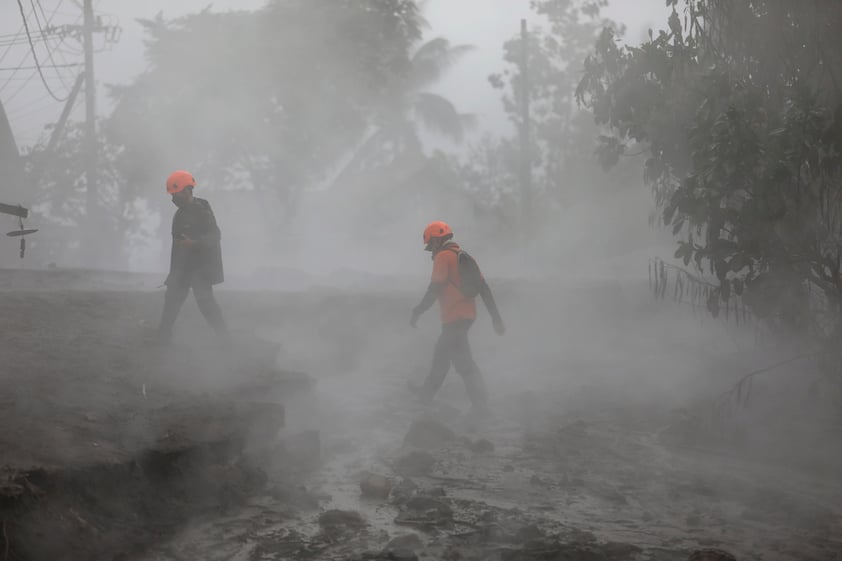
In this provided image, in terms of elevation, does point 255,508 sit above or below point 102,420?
below

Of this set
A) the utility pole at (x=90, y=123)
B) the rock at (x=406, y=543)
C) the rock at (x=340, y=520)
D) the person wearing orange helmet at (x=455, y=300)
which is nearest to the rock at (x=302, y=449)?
the rock at (x=340, y=520)

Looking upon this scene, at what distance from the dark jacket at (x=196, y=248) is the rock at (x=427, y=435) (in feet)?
7.29

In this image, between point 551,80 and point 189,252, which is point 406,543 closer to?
point 189,252

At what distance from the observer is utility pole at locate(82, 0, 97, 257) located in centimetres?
2638

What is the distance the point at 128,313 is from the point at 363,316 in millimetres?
3704

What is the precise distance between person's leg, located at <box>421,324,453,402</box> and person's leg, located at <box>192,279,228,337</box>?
1.94m

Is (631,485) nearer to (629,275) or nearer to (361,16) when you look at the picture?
(629,275)

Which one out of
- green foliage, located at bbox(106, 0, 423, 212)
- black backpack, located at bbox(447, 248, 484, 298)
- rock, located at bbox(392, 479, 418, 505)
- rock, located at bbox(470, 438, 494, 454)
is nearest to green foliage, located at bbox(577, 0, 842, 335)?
black backpack, located at bbox(447, 248, 484, 298)

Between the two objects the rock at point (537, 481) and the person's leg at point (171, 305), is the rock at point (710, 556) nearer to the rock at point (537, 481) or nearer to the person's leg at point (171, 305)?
the rock at point (537, 481)

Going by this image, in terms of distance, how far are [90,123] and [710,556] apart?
85.8 feet

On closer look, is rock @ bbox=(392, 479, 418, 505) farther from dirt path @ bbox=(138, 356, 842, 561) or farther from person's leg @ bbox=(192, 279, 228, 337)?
person's leg @ bbox=(192, 279, 228, 337)

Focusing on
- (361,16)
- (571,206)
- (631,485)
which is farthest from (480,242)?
(631,485)

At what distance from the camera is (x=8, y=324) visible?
27.4ft

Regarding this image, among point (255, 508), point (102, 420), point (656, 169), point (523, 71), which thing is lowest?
point (255, 508)
